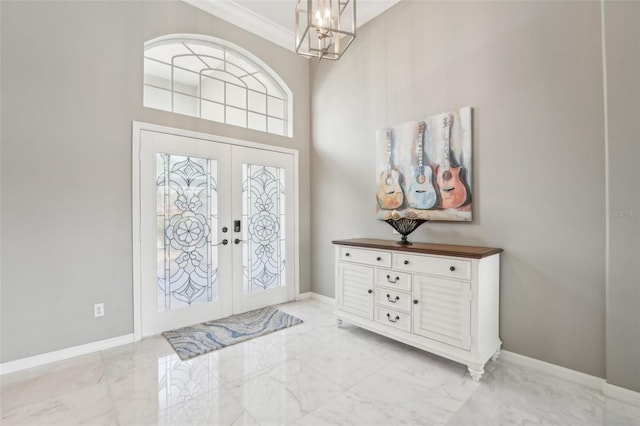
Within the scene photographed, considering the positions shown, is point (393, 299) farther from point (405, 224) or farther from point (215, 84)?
point (215, 84)

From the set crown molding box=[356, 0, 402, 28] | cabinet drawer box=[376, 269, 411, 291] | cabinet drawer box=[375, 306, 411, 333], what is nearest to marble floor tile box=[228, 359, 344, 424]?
cabinet drawer box=[375, 306, 411, 333]

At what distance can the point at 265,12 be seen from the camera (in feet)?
11.6

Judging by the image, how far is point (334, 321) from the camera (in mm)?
3346

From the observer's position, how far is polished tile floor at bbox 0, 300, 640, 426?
5.82ft

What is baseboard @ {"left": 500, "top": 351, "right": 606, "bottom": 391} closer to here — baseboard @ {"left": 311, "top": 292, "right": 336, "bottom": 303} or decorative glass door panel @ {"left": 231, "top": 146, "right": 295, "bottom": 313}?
baseboard @ {"left": 311, "top": 292, "right": 336, "bottom": 303}

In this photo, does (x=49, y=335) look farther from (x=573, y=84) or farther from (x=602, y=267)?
(x=573, y=84)

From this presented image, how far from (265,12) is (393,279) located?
343 cm

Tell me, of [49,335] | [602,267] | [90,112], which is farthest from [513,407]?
[90,112]

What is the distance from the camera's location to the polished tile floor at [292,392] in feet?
5.82

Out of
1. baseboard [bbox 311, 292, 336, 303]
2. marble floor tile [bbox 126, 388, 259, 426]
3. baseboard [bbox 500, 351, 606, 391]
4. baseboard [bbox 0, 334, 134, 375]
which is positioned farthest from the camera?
baseboard [bbox 311, 292, 336, 303]

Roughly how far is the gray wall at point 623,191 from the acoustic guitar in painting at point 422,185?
4.11 feet

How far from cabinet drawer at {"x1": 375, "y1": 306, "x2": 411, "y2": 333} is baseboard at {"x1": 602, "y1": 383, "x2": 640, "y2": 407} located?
1299mm

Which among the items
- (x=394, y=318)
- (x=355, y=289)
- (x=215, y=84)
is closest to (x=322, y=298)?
(x=355, y=289)

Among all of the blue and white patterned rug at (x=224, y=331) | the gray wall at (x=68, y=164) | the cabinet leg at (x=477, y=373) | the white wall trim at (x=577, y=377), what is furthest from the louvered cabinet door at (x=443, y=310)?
the gray wall at (x=68, y=164)
